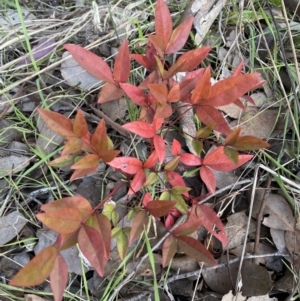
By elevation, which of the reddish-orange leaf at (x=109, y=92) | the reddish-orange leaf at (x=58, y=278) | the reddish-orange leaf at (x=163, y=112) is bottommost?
the reddish-orange leaf at (x=58, y=278)

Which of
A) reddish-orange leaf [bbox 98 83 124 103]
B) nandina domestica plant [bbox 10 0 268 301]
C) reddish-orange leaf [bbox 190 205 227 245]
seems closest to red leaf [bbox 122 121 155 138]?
nandina domestica plant [bbox 10 0 268 301]

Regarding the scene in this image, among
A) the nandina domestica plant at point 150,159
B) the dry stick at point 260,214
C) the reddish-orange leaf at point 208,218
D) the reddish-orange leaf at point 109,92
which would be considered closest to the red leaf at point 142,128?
the nandina domestica plant at point 150,159

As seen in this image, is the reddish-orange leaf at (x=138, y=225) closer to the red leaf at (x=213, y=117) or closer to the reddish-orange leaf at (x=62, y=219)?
the reddish-orange leaf at (x=62, y=219)

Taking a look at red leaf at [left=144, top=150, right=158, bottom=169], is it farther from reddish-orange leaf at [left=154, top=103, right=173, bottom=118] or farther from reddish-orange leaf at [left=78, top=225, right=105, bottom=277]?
reddish-orange leaf at [left=78, top=225, right=105, bottom=277]

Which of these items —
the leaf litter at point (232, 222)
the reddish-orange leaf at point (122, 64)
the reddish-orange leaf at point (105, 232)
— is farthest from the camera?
the leaf litter at point (232, 222)

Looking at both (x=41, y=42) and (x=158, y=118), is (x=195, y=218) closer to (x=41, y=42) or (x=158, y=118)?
(x=158, y=118)

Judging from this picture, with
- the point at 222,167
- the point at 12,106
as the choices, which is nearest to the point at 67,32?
the point at 12,106
